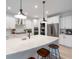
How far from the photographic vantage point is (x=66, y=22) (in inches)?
234

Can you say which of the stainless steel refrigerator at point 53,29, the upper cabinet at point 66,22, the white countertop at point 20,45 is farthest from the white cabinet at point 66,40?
the white countertop at point 20,45

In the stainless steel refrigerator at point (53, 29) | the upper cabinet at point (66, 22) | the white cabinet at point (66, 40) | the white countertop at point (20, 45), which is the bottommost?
the white cabinet at point (66, 40)

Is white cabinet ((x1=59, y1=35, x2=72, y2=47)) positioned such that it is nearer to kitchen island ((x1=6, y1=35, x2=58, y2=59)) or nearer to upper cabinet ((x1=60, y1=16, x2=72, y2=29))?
upper cabinet ((x1=60, y1=16, x2=72, y2=29))

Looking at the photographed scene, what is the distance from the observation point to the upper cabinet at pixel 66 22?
5713 millimetres

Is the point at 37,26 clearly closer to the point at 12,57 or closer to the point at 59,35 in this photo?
the point at 59,35

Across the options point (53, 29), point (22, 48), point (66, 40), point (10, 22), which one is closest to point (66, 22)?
point (53, 29)

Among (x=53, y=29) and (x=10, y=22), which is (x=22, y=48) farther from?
(x=10, y=22)

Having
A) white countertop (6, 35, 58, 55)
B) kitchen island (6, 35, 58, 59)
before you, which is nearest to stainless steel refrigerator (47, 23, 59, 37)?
white countertop (6, 35, 58, 55)

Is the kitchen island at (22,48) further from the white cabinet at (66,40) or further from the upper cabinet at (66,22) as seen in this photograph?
the upper cabinet at (66,22)

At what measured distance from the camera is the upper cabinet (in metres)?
5.71

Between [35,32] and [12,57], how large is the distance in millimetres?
6354

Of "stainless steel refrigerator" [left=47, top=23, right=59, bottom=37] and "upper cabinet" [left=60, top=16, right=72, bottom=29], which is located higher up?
"upper cabinet" [left=60, top=16, right=72, bottom=29]
